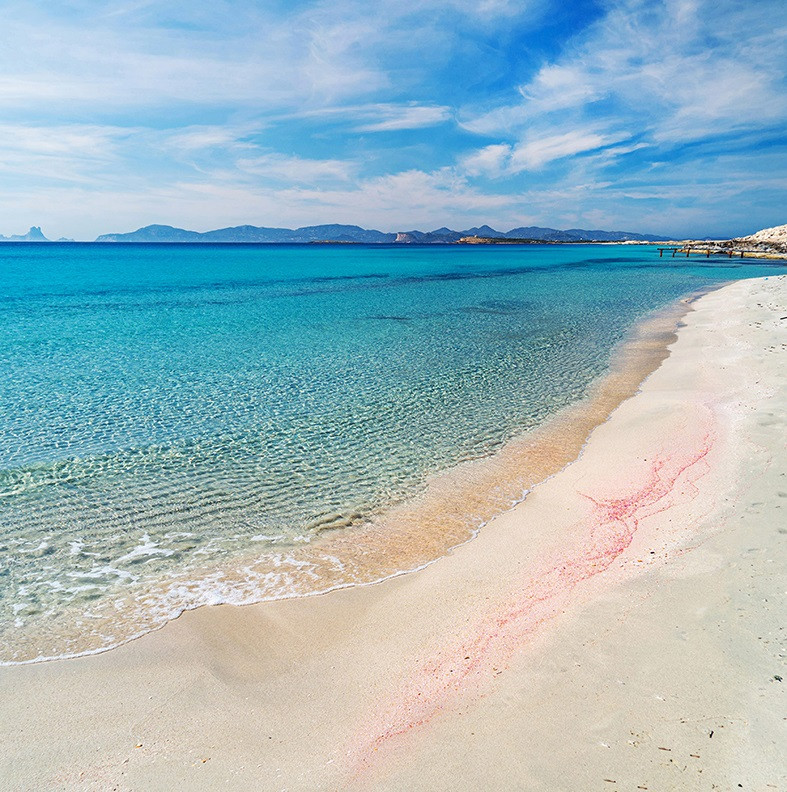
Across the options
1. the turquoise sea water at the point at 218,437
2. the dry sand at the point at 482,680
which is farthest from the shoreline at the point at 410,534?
the dry sand at the point at 482,680

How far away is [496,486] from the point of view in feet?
30.7

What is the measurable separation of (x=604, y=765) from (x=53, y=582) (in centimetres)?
665

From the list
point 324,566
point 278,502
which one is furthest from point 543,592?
point 278,502

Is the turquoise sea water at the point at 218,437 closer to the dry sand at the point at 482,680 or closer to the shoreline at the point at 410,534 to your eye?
the shoreline at the point at 410,534

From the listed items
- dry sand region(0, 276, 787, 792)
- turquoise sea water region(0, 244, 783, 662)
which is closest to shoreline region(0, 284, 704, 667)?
turquoise sea water region(0, 244, 783, 662)

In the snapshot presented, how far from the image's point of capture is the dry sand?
389 centimetres

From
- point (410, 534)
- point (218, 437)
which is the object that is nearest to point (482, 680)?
point (410, 534)

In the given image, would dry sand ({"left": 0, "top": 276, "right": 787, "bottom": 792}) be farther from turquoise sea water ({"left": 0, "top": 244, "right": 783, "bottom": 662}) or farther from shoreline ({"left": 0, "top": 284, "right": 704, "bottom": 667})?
turquoise sea water ({"left": 0, "top": 244, "right": 783, "bottom": 662})

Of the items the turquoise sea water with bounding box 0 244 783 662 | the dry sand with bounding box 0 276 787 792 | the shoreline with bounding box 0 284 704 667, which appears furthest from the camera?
the turquoise sea water with bounding box 0 244 783 662

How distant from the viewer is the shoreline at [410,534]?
6.32 metres

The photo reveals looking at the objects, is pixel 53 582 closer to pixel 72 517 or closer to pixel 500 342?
pixel 72 517

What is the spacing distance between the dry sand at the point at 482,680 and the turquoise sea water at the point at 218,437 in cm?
93

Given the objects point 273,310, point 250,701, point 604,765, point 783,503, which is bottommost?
point 250,701

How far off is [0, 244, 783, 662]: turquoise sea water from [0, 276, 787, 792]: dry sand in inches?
36.6
